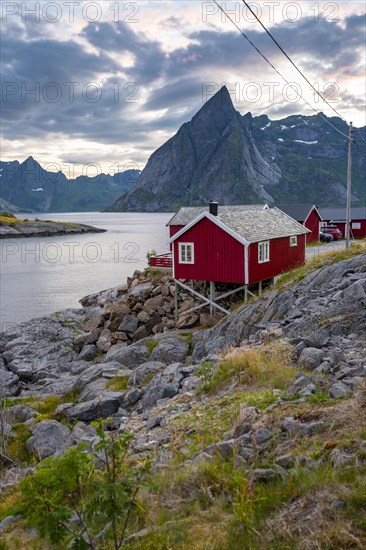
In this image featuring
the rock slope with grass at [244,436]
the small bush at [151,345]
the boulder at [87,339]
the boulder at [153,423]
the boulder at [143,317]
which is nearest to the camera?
the rock slope with grass at [244,436]

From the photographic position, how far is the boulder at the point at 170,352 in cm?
2209

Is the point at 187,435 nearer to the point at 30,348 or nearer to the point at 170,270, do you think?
the point at 30,348

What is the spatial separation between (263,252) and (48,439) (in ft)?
66.9

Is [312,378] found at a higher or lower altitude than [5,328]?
higher

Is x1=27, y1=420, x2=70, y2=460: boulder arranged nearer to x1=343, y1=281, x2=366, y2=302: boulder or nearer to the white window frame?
x1=343, y1=281, x2=366, y2=302: boulder

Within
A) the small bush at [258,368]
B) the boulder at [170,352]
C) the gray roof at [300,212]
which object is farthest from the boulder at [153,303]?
the gray roof at [300,212]

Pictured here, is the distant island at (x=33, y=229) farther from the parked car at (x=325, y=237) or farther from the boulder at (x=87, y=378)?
the boulder at (x=87, y=378)

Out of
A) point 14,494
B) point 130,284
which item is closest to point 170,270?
point 130,284

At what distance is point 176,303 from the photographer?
103 feet

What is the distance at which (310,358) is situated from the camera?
1032 centimetres

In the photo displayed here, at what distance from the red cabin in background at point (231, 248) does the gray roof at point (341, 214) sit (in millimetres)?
31420

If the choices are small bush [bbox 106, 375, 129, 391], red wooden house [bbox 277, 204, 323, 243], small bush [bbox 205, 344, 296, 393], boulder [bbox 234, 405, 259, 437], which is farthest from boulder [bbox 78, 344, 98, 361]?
red wooden house [bbox 277, 204, 323, 243]

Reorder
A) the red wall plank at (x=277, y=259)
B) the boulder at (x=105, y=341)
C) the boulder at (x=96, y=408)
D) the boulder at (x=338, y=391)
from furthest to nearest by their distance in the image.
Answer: the boulder at (x=105, y=341), the red wall plank at (x=277, y=259), the boulder at (x=96, y=408), the boulder at (x=338, y=391)

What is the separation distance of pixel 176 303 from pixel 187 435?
23.0 meters
